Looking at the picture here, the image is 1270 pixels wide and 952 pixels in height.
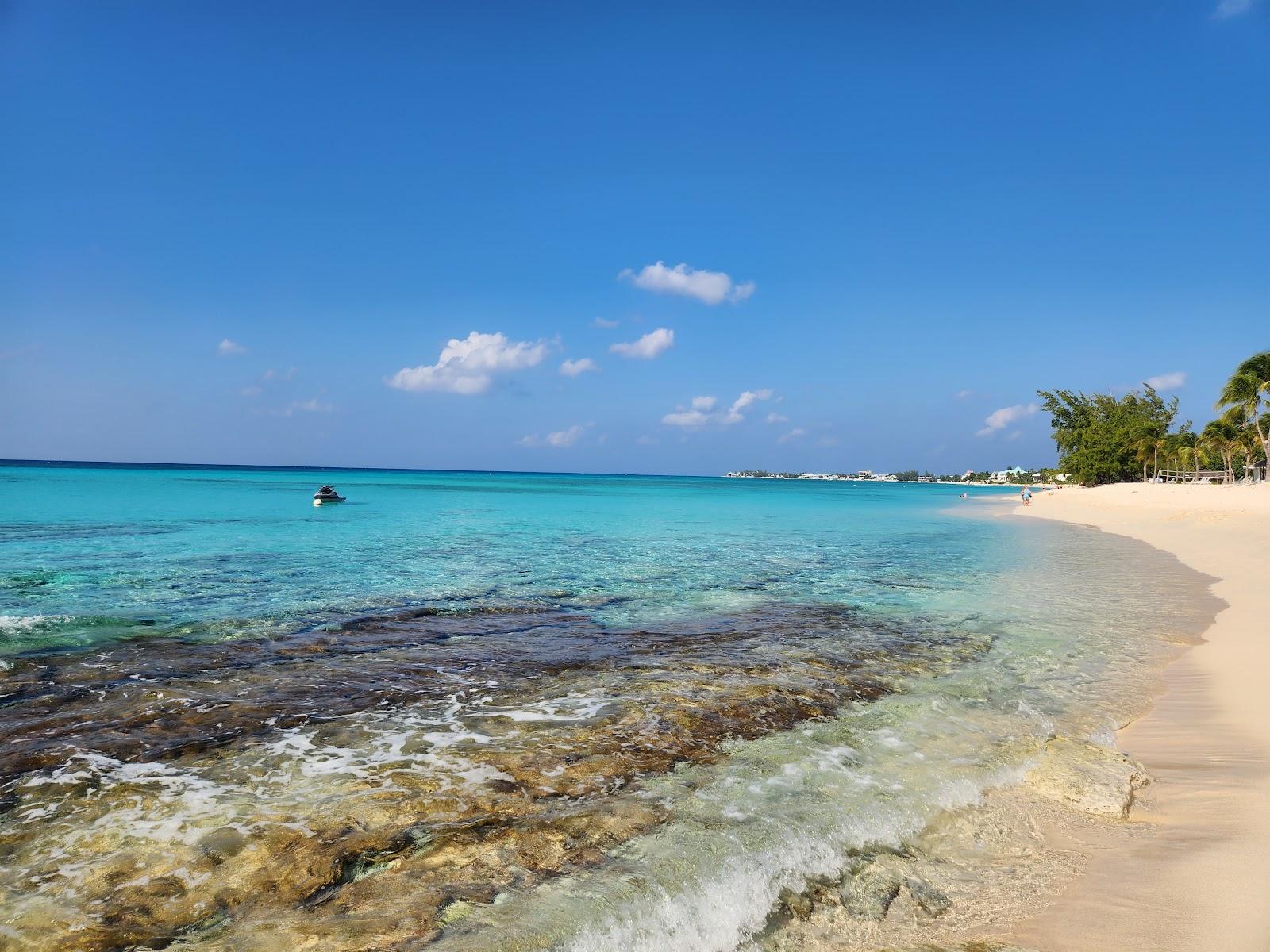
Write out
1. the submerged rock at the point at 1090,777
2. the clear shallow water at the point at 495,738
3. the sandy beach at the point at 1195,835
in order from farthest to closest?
1. the submerged rock at the point at 1090,777
2. the clear shallow water at the point at 495,738
3. the sandy beach at the point at 1195,835

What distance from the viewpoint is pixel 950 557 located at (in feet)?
73.2

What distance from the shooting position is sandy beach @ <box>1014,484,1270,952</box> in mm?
3436

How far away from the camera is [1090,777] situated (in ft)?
17.4

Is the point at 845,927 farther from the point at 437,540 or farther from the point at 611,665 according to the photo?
the point at 437,540

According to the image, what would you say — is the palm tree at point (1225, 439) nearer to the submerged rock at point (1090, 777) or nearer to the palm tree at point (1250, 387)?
the palm tree at point (1250, 387)

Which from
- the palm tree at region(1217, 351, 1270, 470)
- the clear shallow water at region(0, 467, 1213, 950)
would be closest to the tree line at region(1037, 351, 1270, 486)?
the palm tree at region(1217, 351, 1270, 470)

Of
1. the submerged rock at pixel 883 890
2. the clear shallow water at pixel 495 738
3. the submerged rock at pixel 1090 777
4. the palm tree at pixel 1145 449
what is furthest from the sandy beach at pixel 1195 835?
the palm tree at pixel 1145 449

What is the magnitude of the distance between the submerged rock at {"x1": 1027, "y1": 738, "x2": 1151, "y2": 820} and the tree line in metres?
70.7

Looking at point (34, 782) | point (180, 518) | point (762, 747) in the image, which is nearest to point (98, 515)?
point (180, 518)

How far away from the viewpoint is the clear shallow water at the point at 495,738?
3.66 metres

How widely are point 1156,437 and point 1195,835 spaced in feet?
325

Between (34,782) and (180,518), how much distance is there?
3089 centimetres

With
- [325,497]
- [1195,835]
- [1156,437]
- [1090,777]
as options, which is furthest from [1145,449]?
[1195,835]

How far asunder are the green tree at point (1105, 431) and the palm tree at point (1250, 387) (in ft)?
68.3
